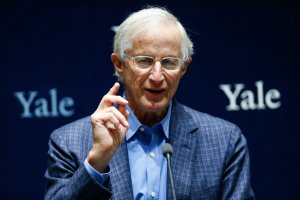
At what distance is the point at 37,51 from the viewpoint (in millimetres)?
3449

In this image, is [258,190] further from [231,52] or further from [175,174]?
[175,174]

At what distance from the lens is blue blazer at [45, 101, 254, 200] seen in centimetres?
239

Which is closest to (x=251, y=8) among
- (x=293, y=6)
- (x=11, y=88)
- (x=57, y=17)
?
(x=293, y=6)

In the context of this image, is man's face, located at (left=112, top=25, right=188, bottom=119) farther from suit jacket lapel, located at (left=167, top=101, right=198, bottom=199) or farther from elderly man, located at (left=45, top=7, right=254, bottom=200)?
suit jacket lapel, located at (left=167, top=101, right=198, bottom=199)

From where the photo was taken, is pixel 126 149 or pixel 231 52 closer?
pixel 126 149

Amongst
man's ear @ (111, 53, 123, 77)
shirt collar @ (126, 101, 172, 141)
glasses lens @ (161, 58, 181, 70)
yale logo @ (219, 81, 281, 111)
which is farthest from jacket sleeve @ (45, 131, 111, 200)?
yale logo @ (219, 81, 281, 111)

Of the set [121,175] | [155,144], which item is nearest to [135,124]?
[155,144]

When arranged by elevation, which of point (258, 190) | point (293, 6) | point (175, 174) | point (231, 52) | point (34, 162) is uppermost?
point (293, 6)

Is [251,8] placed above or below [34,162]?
above

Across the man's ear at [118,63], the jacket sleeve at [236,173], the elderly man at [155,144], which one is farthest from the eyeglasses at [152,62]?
the jacket sleeve at [236,173]

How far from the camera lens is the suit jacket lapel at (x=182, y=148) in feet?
7.86

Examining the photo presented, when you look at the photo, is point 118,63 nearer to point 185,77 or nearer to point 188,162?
point 188,162

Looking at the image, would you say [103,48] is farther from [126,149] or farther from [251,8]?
[126,149]

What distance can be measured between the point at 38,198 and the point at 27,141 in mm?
308
